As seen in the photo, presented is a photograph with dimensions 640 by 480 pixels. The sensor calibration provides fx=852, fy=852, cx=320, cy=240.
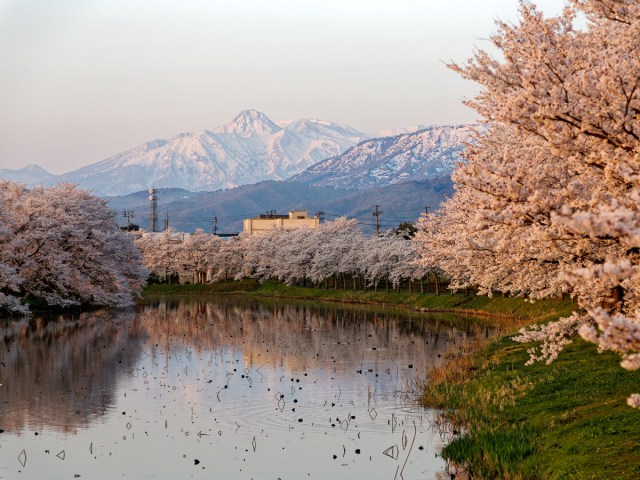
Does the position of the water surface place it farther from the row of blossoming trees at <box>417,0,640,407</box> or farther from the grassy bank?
the grassy bank

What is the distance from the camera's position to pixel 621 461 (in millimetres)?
19203

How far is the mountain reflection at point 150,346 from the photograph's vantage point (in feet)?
114

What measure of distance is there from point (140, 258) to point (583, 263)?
80.2 meters

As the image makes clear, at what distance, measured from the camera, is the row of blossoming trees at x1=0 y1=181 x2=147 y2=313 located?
6938 centimetres

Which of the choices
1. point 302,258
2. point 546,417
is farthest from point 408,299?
A: point 546,417

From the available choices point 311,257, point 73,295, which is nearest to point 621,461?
point 73,295

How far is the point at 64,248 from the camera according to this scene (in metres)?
79.4

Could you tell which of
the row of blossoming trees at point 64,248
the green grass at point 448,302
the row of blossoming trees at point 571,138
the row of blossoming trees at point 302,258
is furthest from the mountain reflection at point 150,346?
the row of blossoming trees at point 302,258

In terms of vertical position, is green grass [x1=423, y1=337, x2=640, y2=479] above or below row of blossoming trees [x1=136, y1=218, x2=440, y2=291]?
below

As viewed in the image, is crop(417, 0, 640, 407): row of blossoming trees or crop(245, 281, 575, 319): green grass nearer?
crop(417, 0, 640, 407): row of blossoming trees

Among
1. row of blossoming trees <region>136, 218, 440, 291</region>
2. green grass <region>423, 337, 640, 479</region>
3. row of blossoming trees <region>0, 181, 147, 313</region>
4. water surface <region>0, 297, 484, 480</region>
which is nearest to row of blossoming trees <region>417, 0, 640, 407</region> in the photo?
green grass <region>423, 337, 640, 479</region>

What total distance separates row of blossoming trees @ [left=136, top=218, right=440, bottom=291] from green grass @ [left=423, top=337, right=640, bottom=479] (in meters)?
64.7

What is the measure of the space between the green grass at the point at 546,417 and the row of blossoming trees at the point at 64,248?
119ft

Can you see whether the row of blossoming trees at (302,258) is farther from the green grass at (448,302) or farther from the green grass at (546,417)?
the green grass at (546,417)
